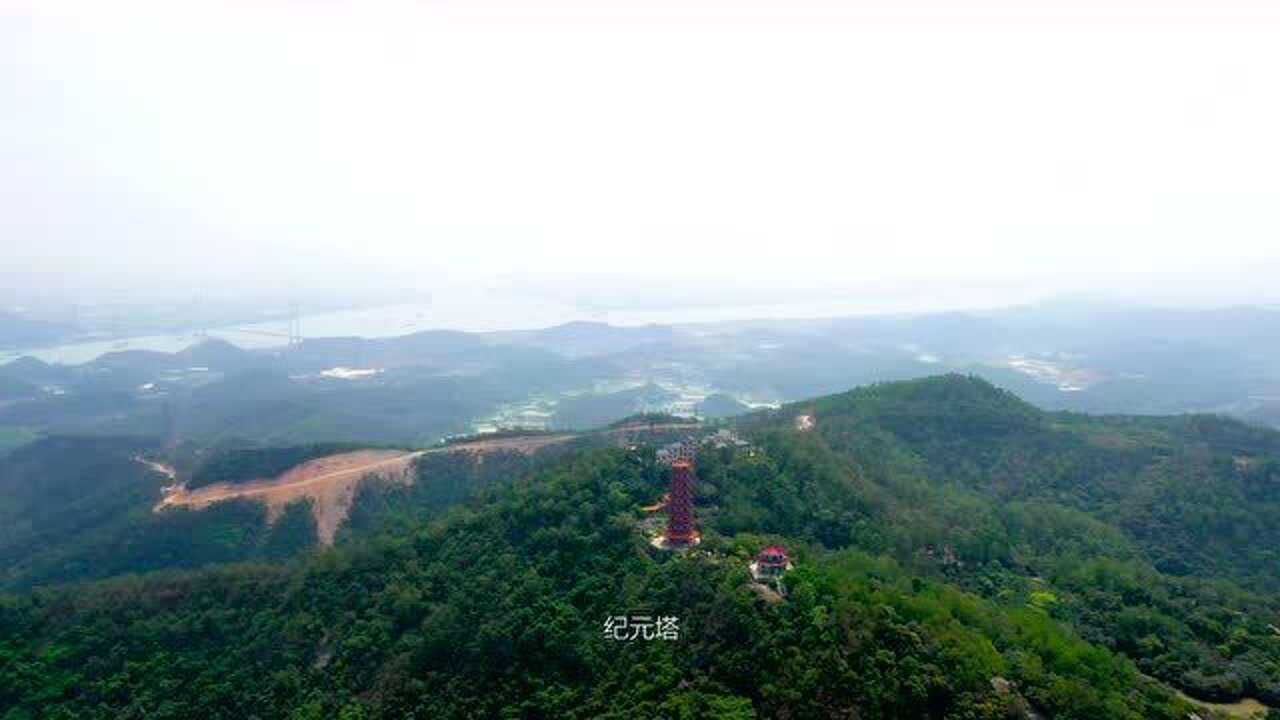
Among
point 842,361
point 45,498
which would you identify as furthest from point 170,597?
point 842,361

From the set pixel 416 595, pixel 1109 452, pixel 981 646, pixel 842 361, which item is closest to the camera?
pixel 981 646

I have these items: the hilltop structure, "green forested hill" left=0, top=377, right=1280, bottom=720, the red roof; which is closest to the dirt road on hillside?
"green forested hill" left=0, top=377, right=1280, bottom=720

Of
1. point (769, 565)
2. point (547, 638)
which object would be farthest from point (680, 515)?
point (547, 638)

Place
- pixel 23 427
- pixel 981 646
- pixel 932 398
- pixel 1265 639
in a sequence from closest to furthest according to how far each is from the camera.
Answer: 1. pixel 981 646
2. pixel 1265 639
3. pixel 932 398
4. pixel 23 427

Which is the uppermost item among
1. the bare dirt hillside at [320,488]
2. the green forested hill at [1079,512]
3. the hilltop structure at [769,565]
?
the hilltop structure at [769,565]

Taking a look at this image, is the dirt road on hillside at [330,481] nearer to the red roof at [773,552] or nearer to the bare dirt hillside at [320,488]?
the bare dirt hillside at [320,488]

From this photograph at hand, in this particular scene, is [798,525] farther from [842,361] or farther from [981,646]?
[842,361]

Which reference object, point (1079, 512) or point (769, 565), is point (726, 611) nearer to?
point (769, 565)

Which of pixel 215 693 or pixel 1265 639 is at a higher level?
pixel 1265 639

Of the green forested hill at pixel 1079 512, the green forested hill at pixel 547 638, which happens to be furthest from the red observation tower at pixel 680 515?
the green forested hill at pixel 1079 512
